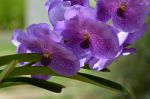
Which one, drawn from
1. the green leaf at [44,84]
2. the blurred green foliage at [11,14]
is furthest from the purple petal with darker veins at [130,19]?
the blurred green foliage at [11,14]

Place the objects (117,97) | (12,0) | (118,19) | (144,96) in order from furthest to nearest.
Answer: (12,0) → (144,96) → (117,97) → (118,19)

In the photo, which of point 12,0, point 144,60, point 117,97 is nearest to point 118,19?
point 117,97

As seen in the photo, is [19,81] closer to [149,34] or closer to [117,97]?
[117,97]

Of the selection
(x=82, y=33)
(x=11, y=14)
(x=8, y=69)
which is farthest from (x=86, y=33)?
(x=11, y=14)

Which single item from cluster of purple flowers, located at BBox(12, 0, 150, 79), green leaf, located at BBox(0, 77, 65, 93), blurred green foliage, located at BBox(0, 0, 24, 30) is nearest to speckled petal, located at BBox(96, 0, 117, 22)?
cluster of purple flowers, located at BBox(12, 0, 150, 79)

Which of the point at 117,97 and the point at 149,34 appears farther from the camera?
the point at 149,34

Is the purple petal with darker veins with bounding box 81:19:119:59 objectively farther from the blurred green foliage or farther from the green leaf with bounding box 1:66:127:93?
the blurred green foliage

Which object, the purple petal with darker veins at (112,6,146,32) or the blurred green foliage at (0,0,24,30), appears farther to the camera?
the blurred green foliage at (0,0,24,30)

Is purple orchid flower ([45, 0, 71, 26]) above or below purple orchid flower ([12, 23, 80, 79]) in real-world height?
above
